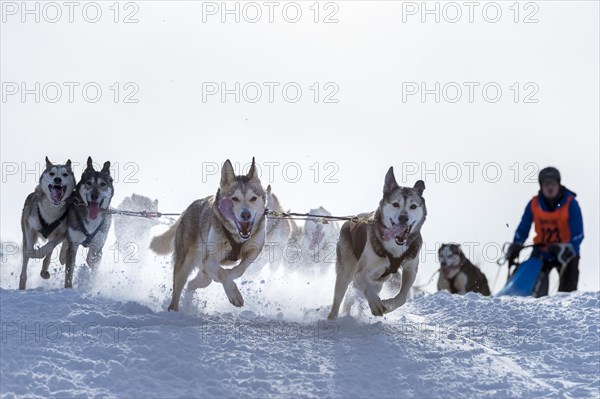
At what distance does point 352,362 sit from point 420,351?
603 mm

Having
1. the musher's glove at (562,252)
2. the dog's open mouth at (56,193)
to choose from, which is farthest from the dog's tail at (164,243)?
the musher's glove at (562,252)

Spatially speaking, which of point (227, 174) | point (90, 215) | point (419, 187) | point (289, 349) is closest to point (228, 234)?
point (227, 174)

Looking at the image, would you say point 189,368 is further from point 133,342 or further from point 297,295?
point 297,295

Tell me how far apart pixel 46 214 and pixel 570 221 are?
4.75 m

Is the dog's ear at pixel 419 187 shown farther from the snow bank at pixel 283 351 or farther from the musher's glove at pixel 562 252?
the musher's glove at pixel 562 252

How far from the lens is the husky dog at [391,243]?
24.2 feet

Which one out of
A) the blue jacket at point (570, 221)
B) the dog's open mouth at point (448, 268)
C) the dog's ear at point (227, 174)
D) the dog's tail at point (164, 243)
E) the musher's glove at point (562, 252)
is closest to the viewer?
the dog's ear at point (227, 174)

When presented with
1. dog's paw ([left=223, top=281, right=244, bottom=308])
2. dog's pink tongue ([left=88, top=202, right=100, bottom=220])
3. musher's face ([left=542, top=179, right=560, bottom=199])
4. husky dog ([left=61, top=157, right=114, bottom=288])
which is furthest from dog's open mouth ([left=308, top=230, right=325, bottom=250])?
dog's paw ([left=223, top=281, right=244, bottom=308])

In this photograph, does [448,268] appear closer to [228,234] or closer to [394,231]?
[394,231]

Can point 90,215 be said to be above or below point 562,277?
above

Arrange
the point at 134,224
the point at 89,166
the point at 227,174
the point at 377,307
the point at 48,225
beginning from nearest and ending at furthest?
the point at 377,307 < the point at 227,174 < the point at 48,225 < the point at 89,166 < the point at 134,224

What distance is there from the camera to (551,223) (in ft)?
29.0

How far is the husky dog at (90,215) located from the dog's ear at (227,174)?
2338 mm

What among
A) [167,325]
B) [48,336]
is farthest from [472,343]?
[48,336]
